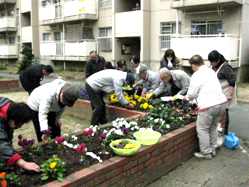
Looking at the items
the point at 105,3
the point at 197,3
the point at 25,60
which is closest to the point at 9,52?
the point at 25,60

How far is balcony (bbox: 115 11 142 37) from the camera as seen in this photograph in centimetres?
1783

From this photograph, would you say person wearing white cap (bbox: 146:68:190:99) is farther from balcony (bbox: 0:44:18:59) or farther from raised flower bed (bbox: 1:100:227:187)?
balcony (bbox: 0:44:18:59)

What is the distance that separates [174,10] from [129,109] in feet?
39.1

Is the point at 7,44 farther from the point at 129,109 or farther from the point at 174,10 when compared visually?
the point at 129,109

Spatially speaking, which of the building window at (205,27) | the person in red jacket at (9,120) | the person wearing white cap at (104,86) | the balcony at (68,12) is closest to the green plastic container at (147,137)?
the person wearing white cap at (104,86)

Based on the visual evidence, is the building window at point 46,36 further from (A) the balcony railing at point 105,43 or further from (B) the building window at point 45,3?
(A) the balcony railing at point 105,43

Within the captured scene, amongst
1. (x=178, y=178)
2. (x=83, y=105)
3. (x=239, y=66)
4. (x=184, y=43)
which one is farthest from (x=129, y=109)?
(x=239, y=66)

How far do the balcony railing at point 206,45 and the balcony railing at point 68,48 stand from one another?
26.5 ft

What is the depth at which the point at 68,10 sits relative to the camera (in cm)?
2269

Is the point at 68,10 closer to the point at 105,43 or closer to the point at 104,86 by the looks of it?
the point at 105,43

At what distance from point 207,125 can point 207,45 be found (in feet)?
33.0

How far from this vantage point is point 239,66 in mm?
14672

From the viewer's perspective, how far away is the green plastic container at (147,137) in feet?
12.1

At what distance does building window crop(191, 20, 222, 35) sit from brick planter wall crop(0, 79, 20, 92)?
9.64m
